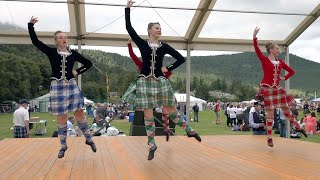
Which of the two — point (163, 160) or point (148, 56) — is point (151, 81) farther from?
point (163, 160)

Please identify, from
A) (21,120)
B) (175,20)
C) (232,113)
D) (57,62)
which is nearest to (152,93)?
(57,62)

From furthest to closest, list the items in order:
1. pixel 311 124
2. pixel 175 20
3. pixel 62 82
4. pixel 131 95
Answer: pixel 311 124
pixel 175 20
pixel 131 95
pixel 62 82

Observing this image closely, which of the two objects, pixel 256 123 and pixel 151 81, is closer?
pixel 151 81

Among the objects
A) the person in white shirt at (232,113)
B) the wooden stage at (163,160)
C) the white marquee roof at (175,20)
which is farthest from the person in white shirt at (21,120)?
Result: the person in white shirt at (232,113)

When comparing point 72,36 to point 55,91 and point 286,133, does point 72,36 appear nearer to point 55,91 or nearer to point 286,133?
point 55,91

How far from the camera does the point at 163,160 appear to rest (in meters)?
5.08

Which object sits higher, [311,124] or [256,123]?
[256,123]

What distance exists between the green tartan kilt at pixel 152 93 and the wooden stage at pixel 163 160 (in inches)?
30.1

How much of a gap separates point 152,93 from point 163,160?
2.99 ft

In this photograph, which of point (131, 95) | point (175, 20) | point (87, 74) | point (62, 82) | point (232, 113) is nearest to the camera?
point (62, 82)

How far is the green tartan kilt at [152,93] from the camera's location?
4.99 m

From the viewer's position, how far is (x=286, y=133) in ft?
33.9

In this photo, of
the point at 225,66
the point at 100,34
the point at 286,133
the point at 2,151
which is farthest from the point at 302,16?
the point at 225,66

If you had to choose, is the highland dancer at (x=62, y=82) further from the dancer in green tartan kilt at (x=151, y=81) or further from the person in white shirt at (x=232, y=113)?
the person in white shirt at (x=232, y=113)
